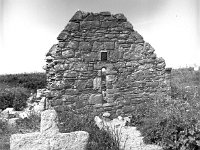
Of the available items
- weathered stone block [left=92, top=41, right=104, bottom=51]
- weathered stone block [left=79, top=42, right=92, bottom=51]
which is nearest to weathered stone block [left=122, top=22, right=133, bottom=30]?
weathered stone block [left=92, top=41, right=104, bottom=51]

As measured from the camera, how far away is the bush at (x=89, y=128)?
5.89 m

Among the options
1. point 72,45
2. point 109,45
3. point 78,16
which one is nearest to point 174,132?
point 109,45

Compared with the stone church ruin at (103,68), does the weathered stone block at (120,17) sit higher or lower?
higher

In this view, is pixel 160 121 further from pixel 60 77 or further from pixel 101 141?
pixel 60 77

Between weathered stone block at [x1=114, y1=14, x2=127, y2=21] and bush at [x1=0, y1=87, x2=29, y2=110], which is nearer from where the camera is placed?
weathered stone block at [x1=114, y1=14, x2=127, y2=21]

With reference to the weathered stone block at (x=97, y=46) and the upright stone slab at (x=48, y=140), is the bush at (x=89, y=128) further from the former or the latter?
the weathered stone block at (x=97, y=46)

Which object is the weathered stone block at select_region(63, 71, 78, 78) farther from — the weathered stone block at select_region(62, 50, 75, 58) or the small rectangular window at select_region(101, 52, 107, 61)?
the small rectangular window at select_region(101, 52, 107, 61)

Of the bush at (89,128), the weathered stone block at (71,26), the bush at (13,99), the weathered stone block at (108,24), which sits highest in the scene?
the weathered stone block at (108,24)

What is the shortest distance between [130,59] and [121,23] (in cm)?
118

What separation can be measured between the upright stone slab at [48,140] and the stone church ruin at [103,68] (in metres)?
3.30

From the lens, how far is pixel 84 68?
27.7ft

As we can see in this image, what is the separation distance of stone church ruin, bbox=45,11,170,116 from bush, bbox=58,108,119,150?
0.40 metres

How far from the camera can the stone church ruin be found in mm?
8305

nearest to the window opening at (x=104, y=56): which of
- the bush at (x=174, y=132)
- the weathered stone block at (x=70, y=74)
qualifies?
the weathered stone block at (x=70, y=74)
